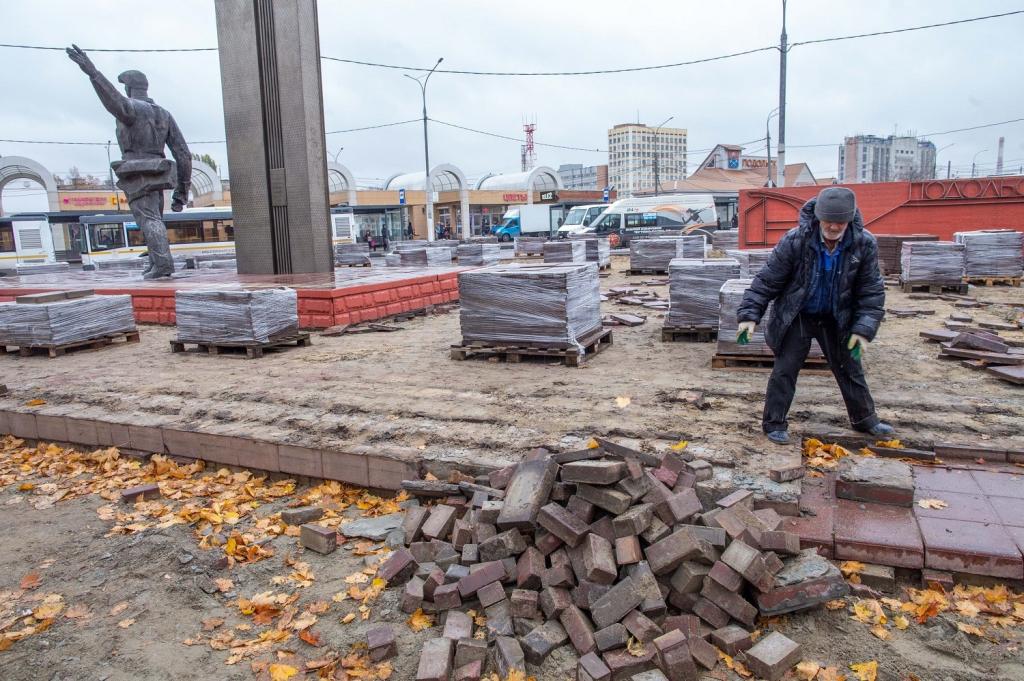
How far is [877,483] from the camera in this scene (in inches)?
158

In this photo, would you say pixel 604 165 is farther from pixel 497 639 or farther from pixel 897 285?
pixel 497 639

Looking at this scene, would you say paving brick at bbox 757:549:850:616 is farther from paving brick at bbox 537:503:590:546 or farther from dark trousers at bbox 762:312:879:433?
dark trousers at bbox 762:312:879:433

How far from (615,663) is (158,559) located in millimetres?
2993

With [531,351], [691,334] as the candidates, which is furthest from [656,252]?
[531,351]

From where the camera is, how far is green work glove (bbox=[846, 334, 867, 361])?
14.9 feet

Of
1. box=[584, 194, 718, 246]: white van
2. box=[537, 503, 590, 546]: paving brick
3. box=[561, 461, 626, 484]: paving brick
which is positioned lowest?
box=[537, 503, 590, 546]: paving brick

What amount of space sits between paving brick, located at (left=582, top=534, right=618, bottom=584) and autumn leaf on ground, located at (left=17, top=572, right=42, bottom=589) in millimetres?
3321

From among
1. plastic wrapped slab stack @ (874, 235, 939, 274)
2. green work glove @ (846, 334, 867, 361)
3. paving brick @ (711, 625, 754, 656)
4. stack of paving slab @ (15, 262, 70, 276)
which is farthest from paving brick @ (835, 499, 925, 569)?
stack of paving slab @ (15, 262, 70, 276)

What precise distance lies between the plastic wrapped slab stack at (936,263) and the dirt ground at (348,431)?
5.05 m

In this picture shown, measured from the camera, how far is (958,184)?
747 inches

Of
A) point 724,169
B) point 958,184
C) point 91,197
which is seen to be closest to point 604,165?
point 724,169

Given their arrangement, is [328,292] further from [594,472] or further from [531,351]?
[594,472]

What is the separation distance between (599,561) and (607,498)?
334 millimetres

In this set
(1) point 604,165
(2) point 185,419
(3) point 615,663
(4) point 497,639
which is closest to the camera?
(3) point 615,663
